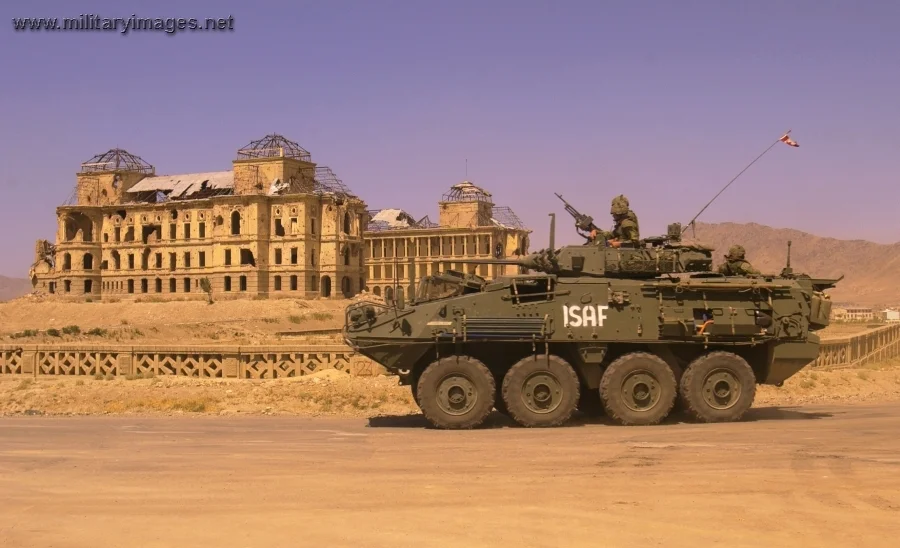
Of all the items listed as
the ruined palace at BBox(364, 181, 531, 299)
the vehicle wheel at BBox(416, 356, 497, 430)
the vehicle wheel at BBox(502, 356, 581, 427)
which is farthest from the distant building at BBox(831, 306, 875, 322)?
the vehicle wheel at BBox(416, 356, 497, 430)

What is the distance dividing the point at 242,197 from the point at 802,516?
67.3 m

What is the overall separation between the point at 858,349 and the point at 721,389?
16873mm

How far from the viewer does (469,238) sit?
84750 mm

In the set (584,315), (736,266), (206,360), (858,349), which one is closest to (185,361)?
(206,360)

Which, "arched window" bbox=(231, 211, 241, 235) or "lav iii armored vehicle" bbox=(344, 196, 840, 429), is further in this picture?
"arched window" bbox=(231, 211, 241, 235)

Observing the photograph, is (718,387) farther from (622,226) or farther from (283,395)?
(283,395)

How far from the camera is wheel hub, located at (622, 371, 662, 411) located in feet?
54.1

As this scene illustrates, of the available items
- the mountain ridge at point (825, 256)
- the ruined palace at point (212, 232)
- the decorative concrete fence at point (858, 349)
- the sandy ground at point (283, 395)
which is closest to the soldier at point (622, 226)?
the sandy ground at point (283, 395)

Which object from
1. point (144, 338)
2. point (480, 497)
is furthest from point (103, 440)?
point (144, 338)

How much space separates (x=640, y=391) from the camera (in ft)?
54.4

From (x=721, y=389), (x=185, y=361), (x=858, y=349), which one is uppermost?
(x=185, y=361)

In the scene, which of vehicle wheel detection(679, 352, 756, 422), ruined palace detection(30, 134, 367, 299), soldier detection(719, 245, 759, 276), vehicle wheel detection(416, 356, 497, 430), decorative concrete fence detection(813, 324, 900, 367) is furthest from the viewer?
ruined palace detection(30, 134, 367, 299)

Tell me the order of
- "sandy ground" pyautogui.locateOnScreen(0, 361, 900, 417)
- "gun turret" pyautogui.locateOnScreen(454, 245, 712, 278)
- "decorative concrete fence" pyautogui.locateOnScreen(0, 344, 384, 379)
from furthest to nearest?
"decorative concrete fence" pyautogui.locateOnScreen(0, 344, 384, 379), "sandy ground" pyautogui.locateOnScreen(0, 361, 900, 417), "gun turret" pyautogui.locateOnScreen(454, 245, 712, 278)

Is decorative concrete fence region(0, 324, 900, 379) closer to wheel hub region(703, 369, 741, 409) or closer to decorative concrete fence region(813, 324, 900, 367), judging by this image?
decorative concrete fence region(813, 324, 900, 367)
